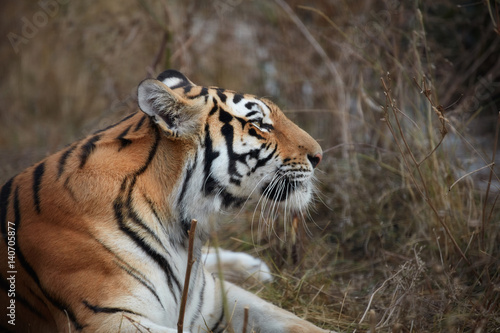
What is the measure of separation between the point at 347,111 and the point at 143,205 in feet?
7.51

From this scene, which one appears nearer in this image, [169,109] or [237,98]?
[169,109]

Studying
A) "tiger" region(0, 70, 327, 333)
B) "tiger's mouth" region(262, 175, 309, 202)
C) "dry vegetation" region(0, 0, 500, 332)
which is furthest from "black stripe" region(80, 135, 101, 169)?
"dry vegetation" region(0, 0, 500, 332)

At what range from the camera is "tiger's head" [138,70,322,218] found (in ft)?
7.27

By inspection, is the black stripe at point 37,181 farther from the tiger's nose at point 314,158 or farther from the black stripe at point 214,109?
the tiger's nose at point 314,158

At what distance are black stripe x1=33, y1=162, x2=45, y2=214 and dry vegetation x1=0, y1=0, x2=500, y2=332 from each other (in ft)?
3.37

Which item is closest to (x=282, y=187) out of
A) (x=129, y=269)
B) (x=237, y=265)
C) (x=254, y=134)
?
(x=254, y=134)

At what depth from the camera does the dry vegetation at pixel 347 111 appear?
260 cm

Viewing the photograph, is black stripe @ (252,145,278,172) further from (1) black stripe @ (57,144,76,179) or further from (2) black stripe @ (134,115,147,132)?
(1) black stripe @ (57,144,76,179)

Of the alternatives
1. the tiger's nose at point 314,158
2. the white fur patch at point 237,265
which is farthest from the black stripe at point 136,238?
the white fur patch at point 237,265

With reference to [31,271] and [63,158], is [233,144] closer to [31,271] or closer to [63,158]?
[63,158]

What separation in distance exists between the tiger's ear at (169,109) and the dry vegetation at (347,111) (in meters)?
0.64

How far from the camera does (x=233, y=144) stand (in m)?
2.34

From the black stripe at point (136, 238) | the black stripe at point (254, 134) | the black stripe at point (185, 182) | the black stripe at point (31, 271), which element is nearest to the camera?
the black stripe at point (31, 271)

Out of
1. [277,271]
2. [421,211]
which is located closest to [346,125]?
[421,211]
